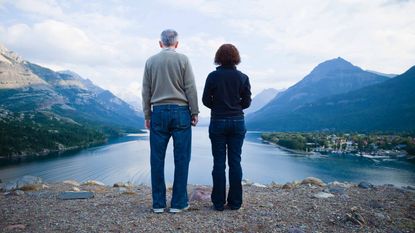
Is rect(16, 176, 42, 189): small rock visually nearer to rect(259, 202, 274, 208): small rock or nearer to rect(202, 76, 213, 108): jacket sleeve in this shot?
rect(202, 76, 213, 108): jacket sleeve

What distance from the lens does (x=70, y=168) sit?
59.1m

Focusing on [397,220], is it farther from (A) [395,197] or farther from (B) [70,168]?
(B) [70,168]

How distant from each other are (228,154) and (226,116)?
0.75 metres

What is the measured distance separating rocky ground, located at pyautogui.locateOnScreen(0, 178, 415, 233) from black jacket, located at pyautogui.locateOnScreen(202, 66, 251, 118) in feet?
6.09

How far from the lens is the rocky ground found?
490cm

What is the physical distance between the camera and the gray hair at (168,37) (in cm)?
593

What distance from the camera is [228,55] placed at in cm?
606

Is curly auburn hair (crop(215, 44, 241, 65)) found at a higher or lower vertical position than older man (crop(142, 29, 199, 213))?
higher

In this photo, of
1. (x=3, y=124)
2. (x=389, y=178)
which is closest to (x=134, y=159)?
(x=389, y=178)

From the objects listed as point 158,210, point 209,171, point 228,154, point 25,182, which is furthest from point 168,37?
point 209,171

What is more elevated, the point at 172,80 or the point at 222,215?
the point at 172,80

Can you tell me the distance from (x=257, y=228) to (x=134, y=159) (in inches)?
2621

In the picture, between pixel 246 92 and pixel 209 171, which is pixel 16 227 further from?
pixel 209 171

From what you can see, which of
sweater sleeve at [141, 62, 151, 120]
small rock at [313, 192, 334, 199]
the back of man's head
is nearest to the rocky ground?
small rock at [313, 192, 334, 199]
